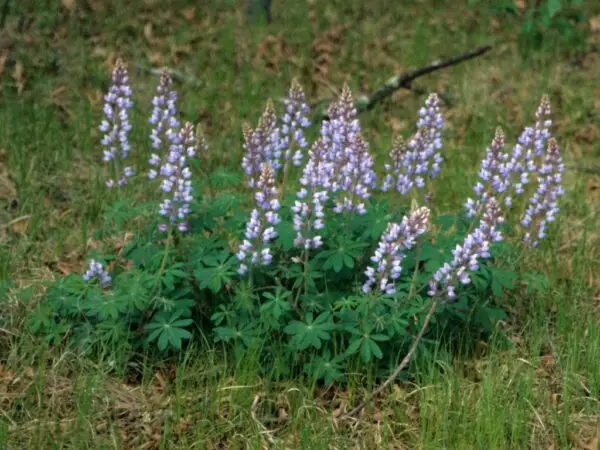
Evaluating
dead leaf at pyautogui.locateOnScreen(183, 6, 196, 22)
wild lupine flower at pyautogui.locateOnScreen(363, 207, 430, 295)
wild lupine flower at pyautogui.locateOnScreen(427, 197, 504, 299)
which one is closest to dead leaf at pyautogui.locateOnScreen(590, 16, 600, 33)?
dead leaf at pyautogui.locateOnScreen(183, 6, 196, 22)

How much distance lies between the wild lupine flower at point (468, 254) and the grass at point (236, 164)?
387 millimetres

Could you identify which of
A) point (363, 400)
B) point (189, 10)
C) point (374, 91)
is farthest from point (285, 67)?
point (363, 400)

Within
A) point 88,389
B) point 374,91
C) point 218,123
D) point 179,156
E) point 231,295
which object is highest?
point 374,91

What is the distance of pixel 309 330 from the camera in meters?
3.79

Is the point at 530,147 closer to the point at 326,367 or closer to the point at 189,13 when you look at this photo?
the point at 326,367

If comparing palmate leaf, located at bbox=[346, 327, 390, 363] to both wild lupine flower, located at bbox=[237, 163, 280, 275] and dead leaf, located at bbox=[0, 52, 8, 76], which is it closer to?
wild lupine flower, located at bbox=[237, 163, 280, 275]

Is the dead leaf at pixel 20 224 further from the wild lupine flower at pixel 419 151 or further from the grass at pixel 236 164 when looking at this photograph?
the wild lupine flower at pixel 419 151

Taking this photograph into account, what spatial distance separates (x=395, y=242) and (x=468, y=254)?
30cm

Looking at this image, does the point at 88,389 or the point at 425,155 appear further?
the point at 425,155

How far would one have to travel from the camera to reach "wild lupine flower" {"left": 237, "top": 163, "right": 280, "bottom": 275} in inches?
148

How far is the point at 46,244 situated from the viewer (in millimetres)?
4980

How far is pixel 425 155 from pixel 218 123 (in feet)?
9.28

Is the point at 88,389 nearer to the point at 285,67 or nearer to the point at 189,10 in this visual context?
the point at 285,67

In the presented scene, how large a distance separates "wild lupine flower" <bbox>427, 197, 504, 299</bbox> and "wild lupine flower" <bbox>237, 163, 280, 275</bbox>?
705mm
